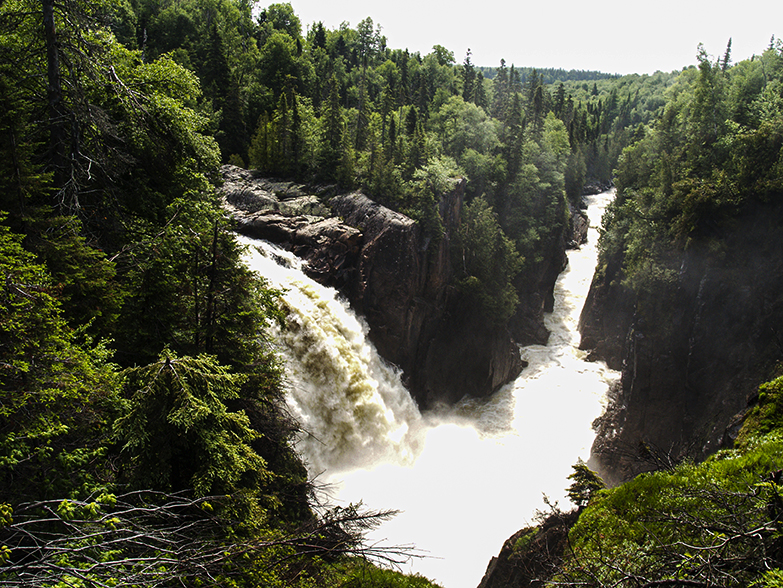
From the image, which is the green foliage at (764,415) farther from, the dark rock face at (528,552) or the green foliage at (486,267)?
the green foliage at (486,267)

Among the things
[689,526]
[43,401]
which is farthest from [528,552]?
[43,401]

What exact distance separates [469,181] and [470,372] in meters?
18.9

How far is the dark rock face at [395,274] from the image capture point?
27.5 m

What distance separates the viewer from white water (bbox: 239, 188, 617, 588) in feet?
66.5

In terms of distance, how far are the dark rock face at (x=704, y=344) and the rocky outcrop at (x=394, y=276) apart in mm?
9829

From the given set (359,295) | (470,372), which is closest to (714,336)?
(470,372)

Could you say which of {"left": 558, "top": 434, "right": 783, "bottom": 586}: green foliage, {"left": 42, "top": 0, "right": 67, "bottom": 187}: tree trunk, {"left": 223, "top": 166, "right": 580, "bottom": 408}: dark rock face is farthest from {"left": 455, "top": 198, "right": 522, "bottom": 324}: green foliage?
{"left": 42, "top": 0, "right": 67, "bottom": 187}: tree trunk


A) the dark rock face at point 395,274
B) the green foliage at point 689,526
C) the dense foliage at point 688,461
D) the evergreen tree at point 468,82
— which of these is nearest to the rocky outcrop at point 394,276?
the dark rock face at point 395,274

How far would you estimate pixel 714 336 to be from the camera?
23.5 metres

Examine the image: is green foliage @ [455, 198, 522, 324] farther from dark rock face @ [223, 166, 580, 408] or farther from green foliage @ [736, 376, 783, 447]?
green foliage @ [736, 376, 783, 447]

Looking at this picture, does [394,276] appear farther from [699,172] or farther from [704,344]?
[699,172]

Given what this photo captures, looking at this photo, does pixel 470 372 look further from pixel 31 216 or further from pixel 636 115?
pixel 636 115

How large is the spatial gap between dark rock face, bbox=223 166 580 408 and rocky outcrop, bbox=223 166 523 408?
0.21 feet

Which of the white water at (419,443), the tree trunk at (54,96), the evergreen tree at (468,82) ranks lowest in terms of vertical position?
the white water at (419,443)
